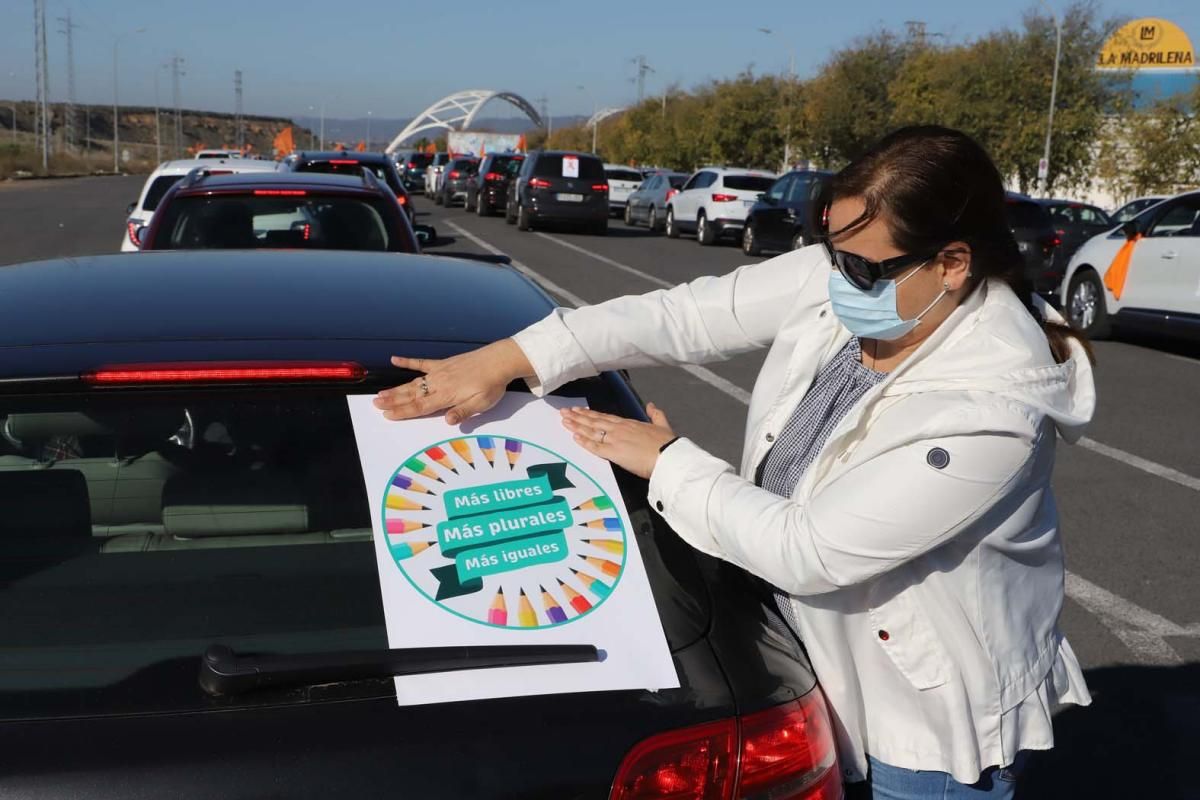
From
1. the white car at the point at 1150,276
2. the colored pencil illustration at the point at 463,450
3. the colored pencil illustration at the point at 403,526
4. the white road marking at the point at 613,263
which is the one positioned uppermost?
the colored pencil illustration at the point at 463,450

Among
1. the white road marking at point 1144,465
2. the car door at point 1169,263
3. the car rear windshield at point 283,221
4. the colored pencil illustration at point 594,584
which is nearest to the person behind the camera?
the colored pencil illustration at point 594,584

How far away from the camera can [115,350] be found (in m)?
2.18

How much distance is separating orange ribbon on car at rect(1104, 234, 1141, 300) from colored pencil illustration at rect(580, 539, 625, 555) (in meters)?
13.0

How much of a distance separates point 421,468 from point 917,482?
30.8 inches

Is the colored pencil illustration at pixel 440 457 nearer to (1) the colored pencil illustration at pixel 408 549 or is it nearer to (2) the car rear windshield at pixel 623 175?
(1) the colored pencil illustration at pixel 408 549

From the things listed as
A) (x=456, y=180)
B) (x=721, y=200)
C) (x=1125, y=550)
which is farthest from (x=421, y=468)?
(x=456, y=180)

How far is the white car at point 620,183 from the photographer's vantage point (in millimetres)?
40031

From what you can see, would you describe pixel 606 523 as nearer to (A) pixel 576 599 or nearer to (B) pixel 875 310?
(A) pixel 576 599

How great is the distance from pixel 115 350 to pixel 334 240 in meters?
5.26

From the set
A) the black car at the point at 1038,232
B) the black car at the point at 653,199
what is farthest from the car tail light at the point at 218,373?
the black car at the point at 653,199

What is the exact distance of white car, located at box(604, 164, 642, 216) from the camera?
40031 millimetres

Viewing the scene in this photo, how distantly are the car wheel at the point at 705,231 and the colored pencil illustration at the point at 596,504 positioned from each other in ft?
85.6

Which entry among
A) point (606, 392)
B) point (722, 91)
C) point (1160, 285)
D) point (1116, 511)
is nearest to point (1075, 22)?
point (722, 91)

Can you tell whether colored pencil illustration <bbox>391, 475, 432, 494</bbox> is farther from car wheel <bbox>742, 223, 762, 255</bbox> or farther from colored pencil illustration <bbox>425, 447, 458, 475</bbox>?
car wheel <bbox>742, 223, 762, 255</bbox>
